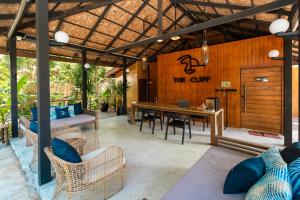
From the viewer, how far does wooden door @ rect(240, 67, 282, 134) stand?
5.04m

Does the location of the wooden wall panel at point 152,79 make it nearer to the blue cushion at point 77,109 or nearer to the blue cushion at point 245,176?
the blue cushion at point 77,109

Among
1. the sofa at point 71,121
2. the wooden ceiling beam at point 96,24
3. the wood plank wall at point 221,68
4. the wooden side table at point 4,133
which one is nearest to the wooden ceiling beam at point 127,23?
the wooden ceiling beam at point 96,24

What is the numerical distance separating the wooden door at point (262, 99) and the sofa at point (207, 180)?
12.5 feet

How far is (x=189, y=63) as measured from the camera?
6.93 meters

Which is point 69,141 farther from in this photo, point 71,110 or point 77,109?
point 77,109

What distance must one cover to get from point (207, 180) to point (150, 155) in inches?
73.2

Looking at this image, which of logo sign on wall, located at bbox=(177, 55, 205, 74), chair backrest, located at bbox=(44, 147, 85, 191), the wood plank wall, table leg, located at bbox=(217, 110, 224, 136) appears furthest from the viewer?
logo sign on wall, located at bbox=(177, 55, 205, 74)

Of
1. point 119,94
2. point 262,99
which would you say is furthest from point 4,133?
point 262,99

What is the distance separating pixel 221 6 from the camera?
444cm

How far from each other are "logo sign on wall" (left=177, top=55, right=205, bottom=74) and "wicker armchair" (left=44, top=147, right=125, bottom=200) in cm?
552

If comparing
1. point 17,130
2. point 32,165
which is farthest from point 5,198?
point 17,130

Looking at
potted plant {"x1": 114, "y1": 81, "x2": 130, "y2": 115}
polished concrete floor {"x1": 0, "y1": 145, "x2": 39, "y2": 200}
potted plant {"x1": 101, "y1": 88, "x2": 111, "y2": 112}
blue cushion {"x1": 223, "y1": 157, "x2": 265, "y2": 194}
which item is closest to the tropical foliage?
potted plant {"x1": 101, "y1": 88, "x2": 111, "y2": 112}

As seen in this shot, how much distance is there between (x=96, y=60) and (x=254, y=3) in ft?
23.1

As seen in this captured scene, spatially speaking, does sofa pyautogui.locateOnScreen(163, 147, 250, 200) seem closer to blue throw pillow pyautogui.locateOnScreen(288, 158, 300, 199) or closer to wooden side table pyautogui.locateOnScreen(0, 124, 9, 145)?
blue throw pillow pyautogui.locateOnScreen(288, 158, 300, 199)
